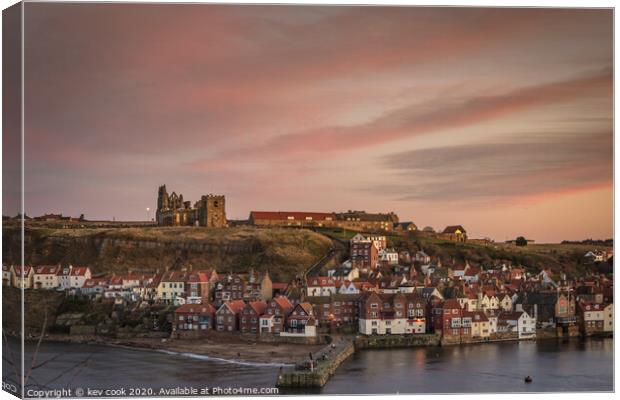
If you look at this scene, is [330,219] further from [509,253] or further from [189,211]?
[509,253]

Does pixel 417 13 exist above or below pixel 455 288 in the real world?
above

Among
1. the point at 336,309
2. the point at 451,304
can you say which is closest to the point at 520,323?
the point at 451,304

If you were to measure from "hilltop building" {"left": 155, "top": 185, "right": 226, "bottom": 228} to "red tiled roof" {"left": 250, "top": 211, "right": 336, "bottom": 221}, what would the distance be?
21.6 inches

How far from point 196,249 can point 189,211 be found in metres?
2.79

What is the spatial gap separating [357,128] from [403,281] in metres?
4.49

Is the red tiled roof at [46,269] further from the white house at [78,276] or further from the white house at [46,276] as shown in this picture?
the white house at [78,276]

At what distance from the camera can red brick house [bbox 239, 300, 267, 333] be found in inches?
687

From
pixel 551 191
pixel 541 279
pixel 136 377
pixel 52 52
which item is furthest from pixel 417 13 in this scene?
pixel 541 279

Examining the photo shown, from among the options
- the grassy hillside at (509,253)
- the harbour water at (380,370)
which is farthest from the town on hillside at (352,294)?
the harbour water at (380,370)

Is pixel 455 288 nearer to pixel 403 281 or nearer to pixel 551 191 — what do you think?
pixel 403 281

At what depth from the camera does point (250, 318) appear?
17531 millimetres

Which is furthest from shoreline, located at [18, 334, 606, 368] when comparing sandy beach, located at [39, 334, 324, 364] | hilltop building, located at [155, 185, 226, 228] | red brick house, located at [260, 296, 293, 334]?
hilltop building, located at [155, 185, 226, 228]

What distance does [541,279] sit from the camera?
20.2 metres

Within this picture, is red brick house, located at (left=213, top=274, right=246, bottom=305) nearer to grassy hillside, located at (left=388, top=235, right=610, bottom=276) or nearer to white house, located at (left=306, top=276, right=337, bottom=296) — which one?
white house, located at (left=306, top=276, right=337, bottom=296)
